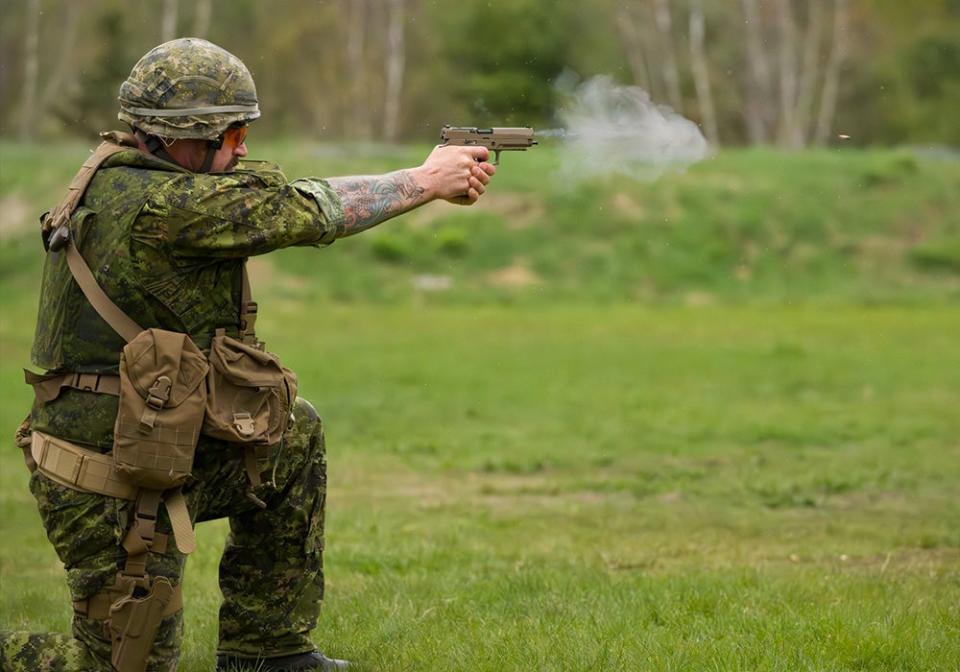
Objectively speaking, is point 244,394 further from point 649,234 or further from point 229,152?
point 649,234

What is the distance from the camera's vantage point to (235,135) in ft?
18.2

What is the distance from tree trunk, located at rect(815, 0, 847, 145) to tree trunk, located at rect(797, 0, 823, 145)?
436 mm

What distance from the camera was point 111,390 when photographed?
→ 17.7 ft

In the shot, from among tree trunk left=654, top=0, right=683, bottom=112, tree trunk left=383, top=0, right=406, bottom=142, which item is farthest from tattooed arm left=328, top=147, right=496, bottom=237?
tree trunk left=654, top=0, right=683, bottom=112

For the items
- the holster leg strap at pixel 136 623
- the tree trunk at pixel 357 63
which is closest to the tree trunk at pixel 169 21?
the tree trunk at pixel 357 63

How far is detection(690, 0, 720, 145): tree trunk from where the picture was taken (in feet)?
147

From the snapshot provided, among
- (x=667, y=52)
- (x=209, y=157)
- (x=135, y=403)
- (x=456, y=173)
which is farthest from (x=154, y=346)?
(x=667, y=52)

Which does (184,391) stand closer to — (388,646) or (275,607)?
(275,607)

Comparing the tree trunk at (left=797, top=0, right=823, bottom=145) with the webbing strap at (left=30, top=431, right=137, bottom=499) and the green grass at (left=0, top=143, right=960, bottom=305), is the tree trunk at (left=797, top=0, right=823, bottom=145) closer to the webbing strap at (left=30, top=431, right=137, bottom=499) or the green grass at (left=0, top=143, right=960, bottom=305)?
the green grass at (left=0, top=143, right=960, bottom=305)

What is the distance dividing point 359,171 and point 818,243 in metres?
9.99

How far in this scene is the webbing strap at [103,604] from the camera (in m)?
5.35

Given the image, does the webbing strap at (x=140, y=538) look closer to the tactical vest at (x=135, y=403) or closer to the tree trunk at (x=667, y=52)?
the tactical vest at (x=135, y=403)

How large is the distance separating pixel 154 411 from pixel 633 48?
135 feet

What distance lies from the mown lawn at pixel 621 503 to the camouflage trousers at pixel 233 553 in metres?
0.49
